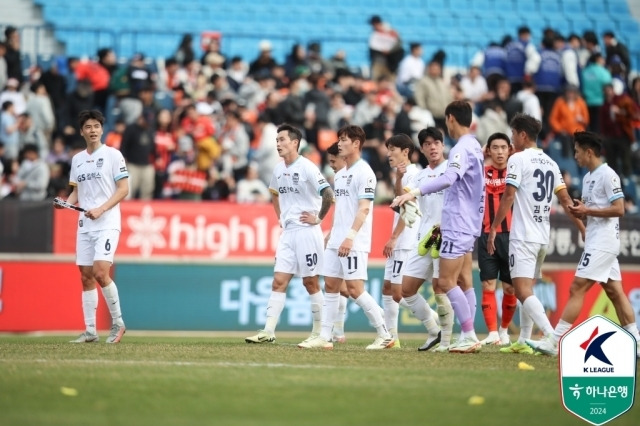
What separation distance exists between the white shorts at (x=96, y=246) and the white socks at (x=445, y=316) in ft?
13.0

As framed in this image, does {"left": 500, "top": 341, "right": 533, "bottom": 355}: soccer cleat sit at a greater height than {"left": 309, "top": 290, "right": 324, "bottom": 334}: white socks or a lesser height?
lesser

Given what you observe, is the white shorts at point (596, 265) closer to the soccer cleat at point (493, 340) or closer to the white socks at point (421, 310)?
the white socks at point (421, 310)

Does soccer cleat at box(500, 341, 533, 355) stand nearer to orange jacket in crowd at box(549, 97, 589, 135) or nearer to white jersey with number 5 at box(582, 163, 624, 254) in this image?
white jersey with number 5 at box(582, 163, 624, 254)

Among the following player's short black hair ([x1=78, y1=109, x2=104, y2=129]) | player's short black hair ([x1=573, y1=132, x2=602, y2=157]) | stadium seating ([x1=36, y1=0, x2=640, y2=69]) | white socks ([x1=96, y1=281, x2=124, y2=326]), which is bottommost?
white socks ([x1=96, y1=281, x2=124, y2=326])

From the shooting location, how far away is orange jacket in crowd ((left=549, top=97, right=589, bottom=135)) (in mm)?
27016

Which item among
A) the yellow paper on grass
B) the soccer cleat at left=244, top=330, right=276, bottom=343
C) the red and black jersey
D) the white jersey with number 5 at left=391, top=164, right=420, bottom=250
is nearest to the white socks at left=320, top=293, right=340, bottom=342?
the soccer cleat at left=244, top=330, right=276, bottom=343

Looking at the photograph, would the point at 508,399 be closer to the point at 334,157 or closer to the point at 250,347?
the point at 250,347

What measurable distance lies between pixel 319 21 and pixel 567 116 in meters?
7.81

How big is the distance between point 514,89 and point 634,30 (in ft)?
26.9

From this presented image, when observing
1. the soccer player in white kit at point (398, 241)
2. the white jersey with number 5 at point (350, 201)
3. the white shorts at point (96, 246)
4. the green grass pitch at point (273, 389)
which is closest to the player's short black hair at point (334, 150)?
the soccer player in white kit at point (398, 241)

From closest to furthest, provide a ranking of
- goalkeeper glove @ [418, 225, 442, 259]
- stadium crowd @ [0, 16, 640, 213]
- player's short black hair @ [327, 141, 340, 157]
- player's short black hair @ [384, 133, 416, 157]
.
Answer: goalkeeper glove @ [418, 225, 442, 259] < player's short black hair @ [384, 133, 416, 157] < player's short black hair @ [327, 141, 340, 157] < stadium crowd @ [0, 16, 640, 213]

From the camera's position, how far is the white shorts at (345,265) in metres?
14.1

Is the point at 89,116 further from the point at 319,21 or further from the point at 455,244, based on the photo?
the point at 319,21

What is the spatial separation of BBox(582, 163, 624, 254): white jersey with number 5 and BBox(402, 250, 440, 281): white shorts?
1.73 m
